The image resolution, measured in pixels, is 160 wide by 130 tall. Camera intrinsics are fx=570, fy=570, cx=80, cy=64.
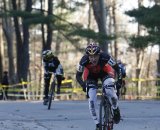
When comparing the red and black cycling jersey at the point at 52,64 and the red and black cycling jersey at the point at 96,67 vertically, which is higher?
the red and black cycling jersey at the point at 96,67

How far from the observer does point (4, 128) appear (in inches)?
492

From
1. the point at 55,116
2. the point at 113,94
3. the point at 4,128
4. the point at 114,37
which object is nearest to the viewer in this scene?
the point at 113,94

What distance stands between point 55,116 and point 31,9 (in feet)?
88.4

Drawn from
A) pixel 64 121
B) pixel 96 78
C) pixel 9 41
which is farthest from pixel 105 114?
pixel 9 41

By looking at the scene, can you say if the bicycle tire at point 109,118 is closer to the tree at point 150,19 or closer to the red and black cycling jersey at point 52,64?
the red and black cycling jersey at point 52,64

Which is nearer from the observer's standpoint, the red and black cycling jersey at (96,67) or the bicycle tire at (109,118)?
the bicycle tire at (109,118)

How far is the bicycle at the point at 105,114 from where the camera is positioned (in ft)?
33.2

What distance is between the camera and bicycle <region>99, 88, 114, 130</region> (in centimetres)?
1011

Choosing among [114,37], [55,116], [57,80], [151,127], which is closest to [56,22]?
[114,37]

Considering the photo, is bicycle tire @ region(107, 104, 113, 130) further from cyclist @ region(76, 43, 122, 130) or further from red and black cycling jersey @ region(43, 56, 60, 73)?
red and black cycling jersey @ region(43, 56, 60, 73)

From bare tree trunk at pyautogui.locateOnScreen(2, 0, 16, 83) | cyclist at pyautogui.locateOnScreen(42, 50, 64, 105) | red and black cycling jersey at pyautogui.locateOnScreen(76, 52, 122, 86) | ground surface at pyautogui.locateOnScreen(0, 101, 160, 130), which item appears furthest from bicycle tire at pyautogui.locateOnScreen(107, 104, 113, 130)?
bare tree trunk at pyautogui.locateOnScreen(2, 0, 16, 83)

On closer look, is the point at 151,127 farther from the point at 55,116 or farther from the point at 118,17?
the point at 118,17

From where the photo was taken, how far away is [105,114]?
10156mm

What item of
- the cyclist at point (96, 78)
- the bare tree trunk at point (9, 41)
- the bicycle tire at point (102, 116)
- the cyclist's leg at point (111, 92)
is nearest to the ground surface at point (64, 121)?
the cyclist's leg at point (111, 92)
